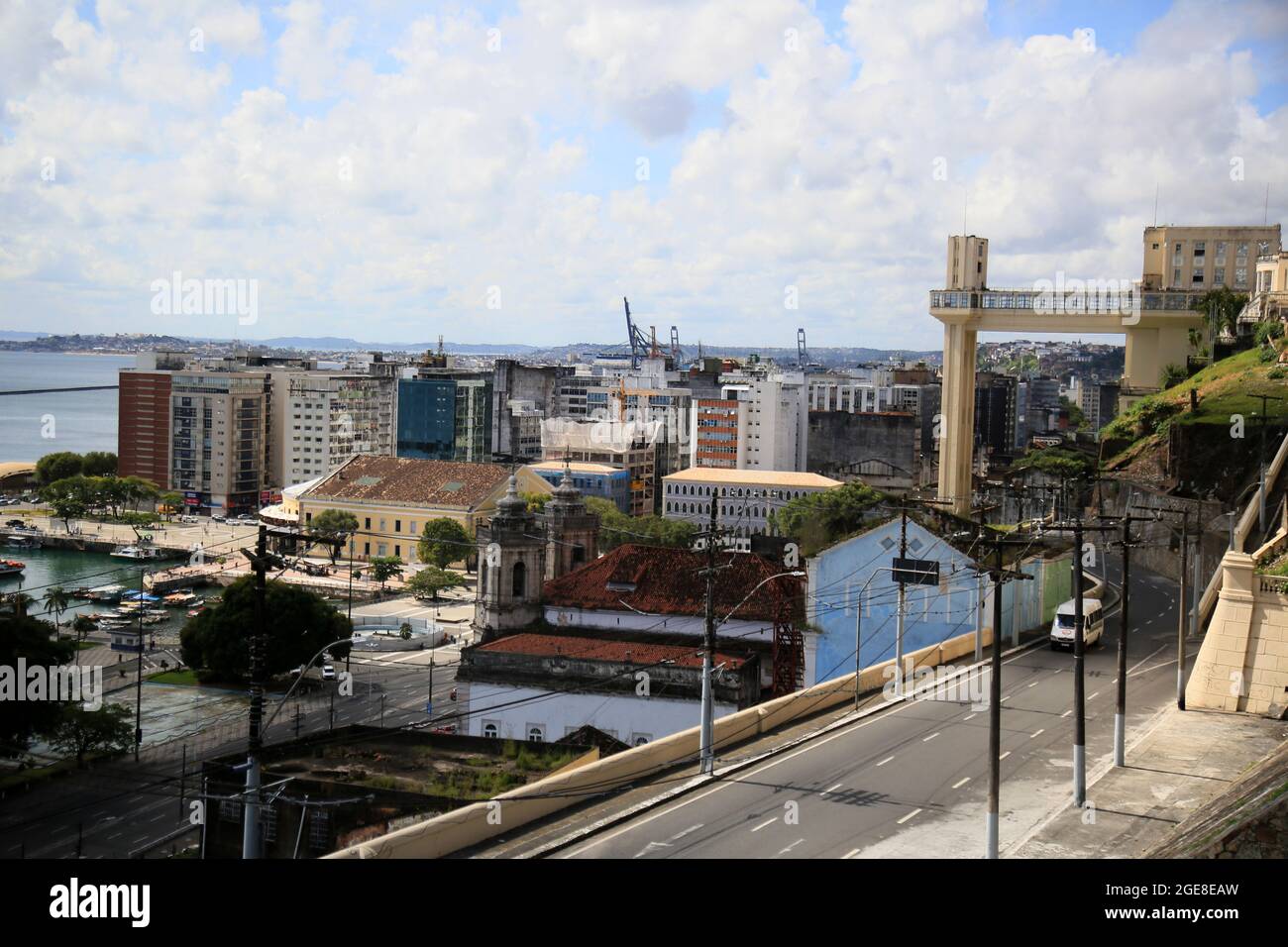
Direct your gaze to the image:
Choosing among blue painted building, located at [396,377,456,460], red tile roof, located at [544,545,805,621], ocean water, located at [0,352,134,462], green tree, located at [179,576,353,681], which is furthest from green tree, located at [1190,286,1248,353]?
ocean water, located at [0,352,134,462]

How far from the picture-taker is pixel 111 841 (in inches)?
939

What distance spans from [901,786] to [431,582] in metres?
39.7

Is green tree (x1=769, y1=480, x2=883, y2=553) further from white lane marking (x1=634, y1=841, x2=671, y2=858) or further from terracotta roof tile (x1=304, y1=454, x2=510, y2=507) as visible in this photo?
white lane marking (x1=634, y1=841, x2=671, y2=858)

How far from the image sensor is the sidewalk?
47.7 ft

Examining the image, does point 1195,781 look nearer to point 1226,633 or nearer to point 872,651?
point 1226,633

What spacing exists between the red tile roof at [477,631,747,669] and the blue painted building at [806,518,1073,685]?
71.6 inches

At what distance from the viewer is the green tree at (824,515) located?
36.0 metres

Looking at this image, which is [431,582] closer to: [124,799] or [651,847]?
[124,799]

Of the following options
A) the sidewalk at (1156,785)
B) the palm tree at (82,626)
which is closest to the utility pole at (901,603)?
the sidewalk at (1156,785)

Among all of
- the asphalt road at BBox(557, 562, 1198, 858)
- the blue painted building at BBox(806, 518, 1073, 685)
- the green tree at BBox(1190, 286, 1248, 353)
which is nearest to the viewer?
the asphalt road at BBox(557, 562, 1198, 858)

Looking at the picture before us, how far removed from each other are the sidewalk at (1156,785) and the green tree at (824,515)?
12279 millimetres

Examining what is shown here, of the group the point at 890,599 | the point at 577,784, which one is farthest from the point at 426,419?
the point at 577,784
